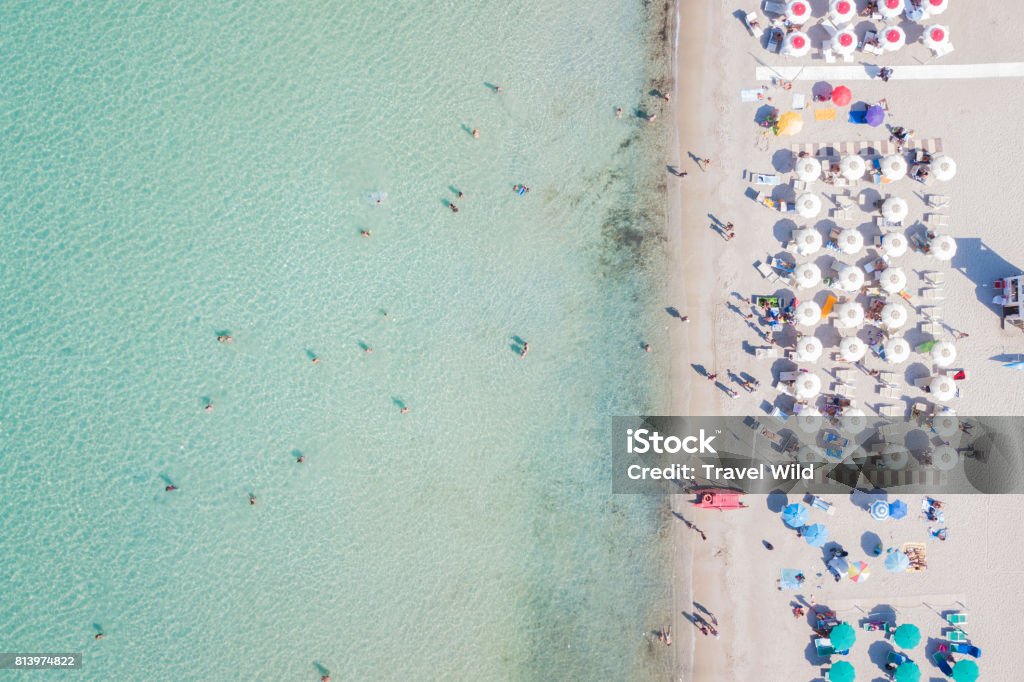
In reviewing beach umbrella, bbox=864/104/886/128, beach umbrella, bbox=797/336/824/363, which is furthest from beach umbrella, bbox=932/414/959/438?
beach umbrella, bbox=864/104/886/128

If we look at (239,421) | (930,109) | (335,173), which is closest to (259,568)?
(239,421)

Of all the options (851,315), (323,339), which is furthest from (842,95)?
(323,339)

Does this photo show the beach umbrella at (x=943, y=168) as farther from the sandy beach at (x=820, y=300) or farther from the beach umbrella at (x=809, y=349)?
the beach umbrella at (x=809, y=349)

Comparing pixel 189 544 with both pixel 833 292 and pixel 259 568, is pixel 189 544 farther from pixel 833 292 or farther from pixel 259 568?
pixel 833 292

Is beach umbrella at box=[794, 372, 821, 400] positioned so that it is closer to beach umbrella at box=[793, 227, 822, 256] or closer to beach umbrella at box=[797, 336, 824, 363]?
beach umbrella at box=[797, 336, 824, 363]

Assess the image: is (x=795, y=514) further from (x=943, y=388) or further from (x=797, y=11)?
(x=797, y=11)
